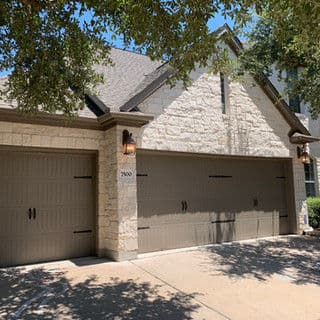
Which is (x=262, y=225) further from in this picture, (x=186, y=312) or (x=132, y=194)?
(x=186, y=312)

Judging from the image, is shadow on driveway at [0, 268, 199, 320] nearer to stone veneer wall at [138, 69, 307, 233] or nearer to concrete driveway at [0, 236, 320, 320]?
concrete driveway at [0, 236, 320, 320]

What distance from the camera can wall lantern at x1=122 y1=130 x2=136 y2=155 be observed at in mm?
7953

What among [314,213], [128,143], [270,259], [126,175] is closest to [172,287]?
[126,175]

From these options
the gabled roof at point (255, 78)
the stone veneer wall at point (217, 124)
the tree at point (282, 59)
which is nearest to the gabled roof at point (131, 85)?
the gabled roof at point (255, 78)

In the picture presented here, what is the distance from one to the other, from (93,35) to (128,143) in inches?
102

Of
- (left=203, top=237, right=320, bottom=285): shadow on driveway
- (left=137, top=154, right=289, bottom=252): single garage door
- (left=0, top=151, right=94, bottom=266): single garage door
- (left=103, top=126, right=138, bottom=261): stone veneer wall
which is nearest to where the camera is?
(left=203, top=237, right=320, bottom=285): shadow on driveway

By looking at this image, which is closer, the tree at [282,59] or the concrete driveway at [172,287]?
the concrete driveway at [172,287]

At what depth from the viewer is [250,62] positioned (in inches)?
408

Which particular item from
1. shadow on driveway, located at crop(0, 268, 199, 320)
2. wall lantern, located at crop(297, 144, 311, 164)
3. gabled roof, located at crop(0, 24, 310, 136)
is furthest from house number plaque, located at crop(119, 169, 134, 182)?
wall lantern, located at crop(297, 144, 311, 164)

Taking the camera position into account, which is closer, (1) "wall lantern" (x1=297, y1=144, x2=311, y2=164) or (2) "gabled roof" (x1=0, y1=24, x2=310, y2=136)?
(2) "gabled roof" (x1=0, y1=24, x2=310, y2=136)

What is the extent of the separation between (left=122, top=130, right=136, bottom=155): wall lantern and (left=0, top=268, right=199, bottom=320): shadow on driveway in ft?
9.33

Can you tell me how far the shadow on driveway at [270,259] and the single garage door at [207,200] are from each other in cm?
61

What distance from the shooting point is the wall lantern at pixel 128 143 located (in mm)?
7953

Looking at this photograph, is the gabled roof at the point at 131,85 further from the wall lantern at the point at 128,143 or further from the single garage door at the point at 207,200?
the single garage door at the point at 207,200
